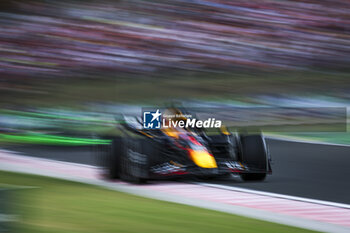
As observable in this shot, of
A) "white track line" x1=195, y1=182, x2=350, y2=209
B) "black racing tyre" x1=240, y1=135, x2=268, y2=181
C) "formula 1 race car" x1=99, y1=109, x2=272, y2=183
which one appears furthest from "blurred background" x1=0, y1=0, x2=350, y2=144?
"black racing tyre" x1=240, y1=135, x2=268, y2=181

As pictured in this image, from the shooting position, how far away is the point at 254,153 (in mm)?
4914

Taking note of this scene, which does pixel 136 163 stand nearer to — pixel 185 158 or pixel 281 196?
pixel 185 158

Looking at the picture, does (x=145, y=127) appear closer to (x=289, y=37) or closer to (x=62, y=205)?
(x=289, y=37)

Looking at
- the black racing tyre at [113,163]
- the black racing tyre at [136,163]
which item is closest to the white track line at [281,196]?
the black racing tyre at [136,163]

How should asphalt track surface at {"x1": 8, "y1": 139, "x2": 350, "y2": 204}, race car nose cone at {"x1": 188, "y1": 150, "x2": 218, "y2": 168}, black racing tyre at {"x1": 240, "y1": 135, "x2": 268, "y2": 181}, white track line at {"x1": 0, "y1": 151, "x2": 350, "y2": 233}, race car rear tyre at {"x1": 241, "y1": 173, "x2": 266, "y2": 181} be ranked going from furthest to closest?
race car rear tyre at {"x1": 241, "y1": 173, "x2": 266, "y2": 181} → black racing tyre at {"x1": 240, "y1": 135, "x2": 268, "y2": 181} → race car nose cone at {"x1": 188, "y1": 150, "x2": 218, "y2": 168} → asphalt track surface at {"x1": 8, "y1": 139, "x2": 350, "y2": 204} → white track line at {"x1": 0, "y1": 151, "x2": 350, "y2": 233}

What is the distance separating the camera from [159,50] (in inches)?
24.5

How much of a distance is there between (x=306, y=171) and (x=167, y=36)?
5.14 m

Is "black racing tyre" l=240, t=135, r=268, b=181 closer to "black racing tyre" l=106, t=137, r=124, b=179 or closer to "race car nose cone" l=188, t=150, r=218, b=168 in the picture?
"race car nose cone" l=188, t=150, r=218, b=168

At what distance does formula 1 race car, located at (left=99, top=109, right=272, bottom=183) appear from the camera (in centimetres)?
469

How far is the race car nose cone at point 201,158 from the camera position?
4766 mm

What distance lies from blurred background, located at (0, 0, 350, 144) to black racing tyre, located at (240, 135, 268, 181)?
13.9ft

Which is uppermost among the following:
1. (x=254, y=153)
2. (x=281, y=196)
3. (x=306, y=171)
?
(x=254, y=153)

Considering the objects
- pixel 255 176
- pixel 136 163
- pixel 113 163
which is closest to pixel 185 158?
pixel 136 163

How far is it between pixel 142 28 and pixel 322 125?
0.70 feet
